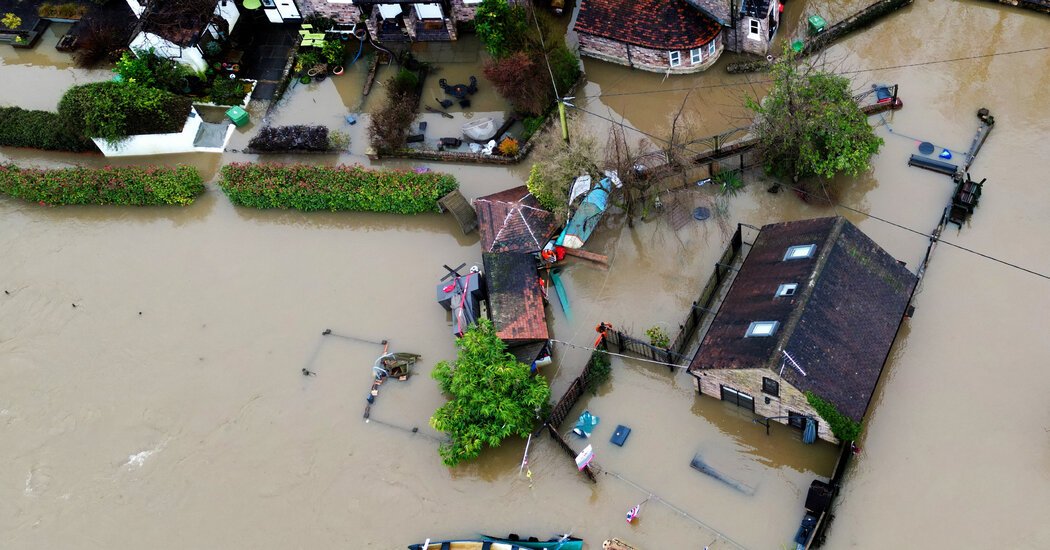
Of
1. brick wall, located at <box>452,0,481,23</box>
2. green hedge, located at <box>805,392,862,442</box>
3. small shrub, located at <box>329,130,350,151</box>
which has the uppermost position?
brick wall, located at <box>452,0,481,23</box>

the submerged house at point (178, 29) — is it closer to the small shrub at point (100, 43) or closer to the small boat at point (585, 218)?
the small shrub at point (100, 43)

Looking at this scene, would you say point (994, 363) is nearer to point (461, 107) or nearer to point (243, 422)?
point (461, 107)

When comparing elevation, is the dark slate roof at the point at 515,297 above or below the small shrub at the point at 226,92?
above

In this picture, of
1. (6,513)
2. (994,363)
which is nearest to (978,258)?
(994,363)

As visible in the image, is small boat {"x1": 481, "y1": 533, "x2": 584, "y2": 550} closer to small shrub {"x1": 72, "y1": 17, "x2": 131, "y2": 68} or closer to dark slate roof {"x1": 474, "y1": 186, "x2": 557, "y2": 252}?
dark slate roof {"x1": 474, "y1": 186, "x2": 557, "y2": 252}

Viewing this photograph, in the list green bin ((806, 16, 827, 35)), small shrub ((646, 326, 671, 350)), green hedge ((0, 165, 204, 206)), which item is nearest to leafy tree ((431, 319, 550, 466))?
small shrub ((646, 326, 671, 350))

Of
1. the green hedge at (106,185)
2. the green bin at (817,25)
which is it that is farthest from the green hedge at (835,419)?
the green hedge at (106,185)
